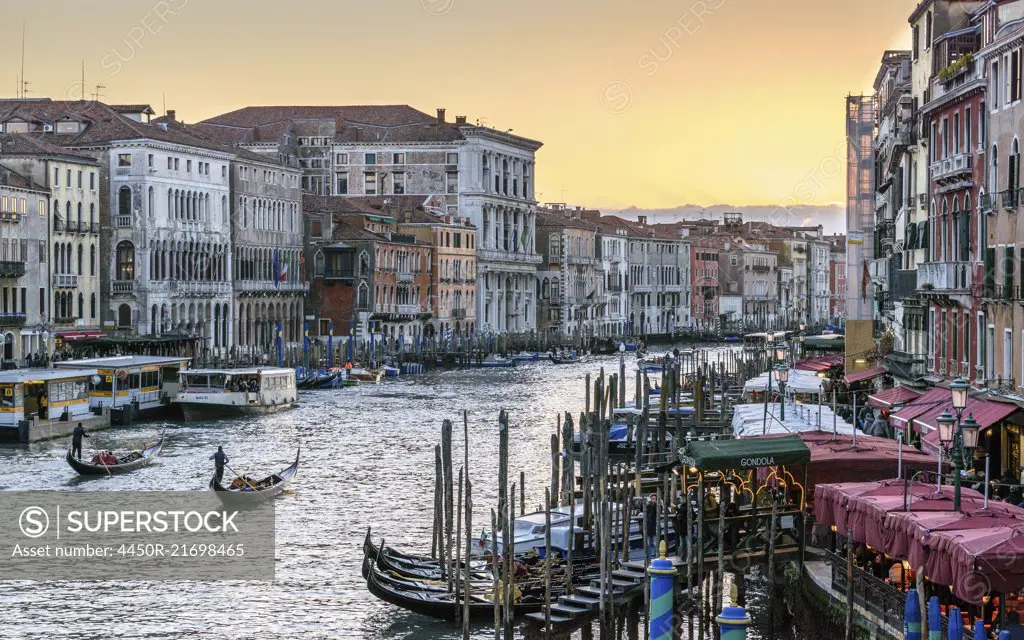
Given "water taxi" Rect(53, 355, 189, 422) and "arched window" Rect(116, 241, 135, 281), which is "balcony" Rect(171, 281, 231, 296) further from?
"water taxi" Rect(53, 355, 189, 422)

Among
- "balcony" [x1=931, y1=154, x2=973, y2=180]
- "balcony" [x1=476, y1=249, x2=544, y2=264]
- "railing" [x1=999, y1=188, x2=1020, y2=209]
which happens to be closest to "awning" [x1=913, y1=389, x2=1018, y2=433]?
"railing" [x1=999, y1=188, x2=1020, y2=209]

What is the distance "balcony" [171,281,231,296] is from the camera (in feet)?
163

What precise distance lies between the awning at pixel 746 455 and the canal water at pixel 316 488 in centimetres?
141

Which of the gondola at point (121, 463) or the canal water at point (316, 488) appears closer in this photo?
the canal water at point (316, 488)

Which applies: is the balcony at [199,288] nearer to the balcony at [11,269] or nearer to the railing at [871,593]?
the balcony at [11,269]

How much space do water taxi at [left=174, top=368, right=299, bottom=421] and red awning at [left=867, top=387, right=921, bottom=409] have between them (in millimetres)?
17398

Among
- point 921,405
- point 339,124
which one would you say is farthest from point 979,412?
point 339,124

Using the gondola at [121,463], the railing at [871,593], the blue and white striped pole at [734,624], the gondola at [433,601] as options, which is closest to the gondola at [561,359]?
the gondola at [121,463]

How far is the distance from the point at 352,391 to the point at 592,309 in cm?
3533

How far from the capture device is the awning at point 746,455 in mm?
14656

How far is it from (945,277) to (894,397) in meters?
1.81

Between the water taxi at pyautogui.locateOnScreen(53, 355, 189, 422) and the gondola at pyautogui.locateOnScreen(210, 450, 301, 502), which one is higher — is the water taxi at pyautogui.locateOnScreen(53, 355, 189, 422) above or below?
above

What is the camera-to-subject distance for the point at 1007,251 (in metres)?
17.0

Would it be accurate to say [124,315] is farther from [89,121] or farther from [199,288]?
[89,121]
